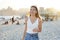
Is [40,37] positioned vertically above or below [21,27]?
below

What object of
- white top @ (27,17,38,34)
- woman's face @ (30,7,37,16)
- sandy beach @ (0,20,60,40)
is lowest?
sandy beach @ (0,20,60,40)

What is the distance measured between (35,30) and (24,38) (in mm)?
154

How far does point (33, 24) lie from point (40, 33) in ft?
0.67

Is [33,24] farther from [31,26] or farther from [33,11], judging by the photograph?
[33,11]

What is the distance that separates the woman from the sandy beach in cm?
14

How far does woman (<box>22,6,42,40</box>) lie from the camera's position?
1582 mm

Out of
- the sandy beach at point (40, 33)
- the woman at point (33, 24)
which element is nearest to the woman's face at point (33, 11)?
the woman at point (33, 24)

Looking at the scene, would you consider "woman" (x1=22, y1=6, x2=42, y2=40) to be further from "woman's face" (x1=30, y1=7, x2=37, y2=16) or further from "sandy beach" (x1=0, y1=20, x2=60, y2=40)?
"sandy beach" (x1=0, y1=20, x2=60, y2=40)

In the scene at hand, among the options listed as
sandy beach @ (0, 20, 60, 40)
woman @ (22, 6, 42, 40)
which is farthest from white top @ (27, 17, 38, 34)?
sandy beach @ (0, 20, 60, 40)

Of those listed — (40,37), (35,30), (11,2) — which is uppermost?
(11,2)

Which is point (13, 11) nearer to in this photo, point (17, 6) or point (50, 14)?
point (17, 6)

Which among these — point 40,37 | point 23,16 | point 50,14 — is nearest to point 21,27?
point 23,16

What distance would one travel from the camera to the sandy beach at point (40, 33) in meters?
1.76

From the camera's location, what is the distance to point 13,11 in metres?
1.78
